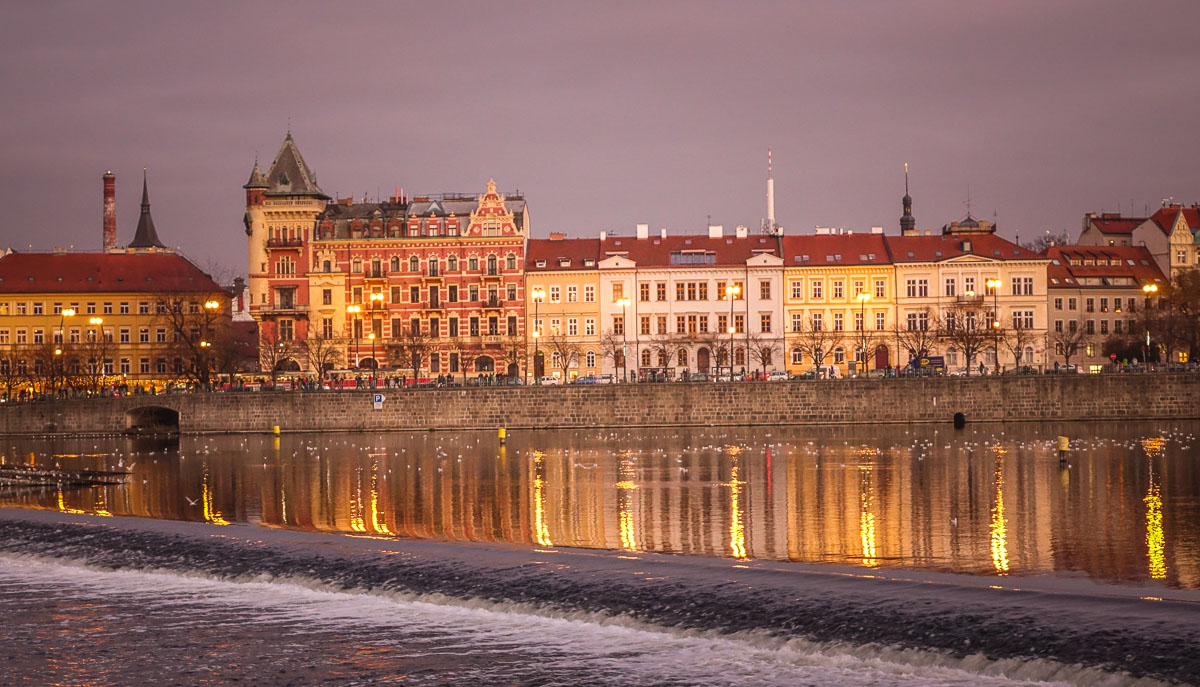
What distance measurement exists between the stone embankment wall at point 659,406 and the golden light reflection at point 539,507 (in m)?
23.5

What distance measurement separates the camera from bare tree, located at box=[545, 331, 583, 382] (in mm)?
102688

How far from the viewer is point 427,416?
8088cm

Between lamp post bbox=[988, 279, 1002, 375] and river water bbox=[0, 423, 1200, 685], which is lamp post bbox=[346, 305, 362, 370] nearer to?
lamp post bbox=[988, 279, 1002, 375]

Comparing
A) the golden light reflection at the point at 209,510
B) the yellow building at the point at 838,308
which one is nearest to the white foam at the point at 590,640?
the golden light reflection at the point at 209,510

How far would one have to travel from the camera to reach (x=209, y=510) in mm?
40906

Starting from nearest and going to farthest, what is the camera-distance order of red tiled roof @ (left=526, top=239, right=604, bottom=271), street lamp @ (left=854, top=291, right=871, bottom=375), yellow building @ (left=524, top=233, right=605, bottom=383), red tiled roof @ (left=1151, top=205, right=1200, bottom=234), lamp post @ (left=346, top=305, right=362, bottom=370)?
street lamp @ (left=854, top=291, right=871, bottom=375)
lamp post @ (left=346, top=305, right=362, bottom=370)
yellow building @ (left=524, top=233, right=605, bottom=383)
red tiled roof @ (left=526, top=239, right=604, bottom=271)
red tiled roof @ (left=1151, top=205, right=1200, bottom=234)

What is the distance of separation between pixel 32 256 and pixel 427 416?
51.7m

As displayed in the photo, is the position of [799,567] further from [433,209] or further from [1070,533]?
[433,209]

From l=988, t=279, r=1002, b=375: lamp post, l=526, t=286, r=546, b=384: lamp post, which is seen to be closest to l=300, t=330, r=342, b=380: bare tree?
l=526, t=286, r=546, b=384: lamp post

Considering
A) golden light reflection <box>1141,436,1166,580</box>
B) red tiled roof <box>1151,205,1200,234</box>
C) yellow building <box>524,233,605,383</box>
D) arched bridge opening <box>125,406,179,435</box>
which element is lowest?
golden light reflection <box>1141,436,1166,580</box>

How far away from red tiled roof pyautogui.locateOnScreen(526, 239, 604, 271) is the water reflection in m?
36.4

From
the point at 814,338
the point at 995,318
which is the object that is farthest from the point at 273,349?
the point at 995,318

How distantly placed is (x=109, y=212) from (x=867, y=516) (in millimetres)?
144175

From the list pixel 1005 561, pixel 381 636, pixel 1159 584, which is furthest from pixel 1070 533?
pixel 381 636
